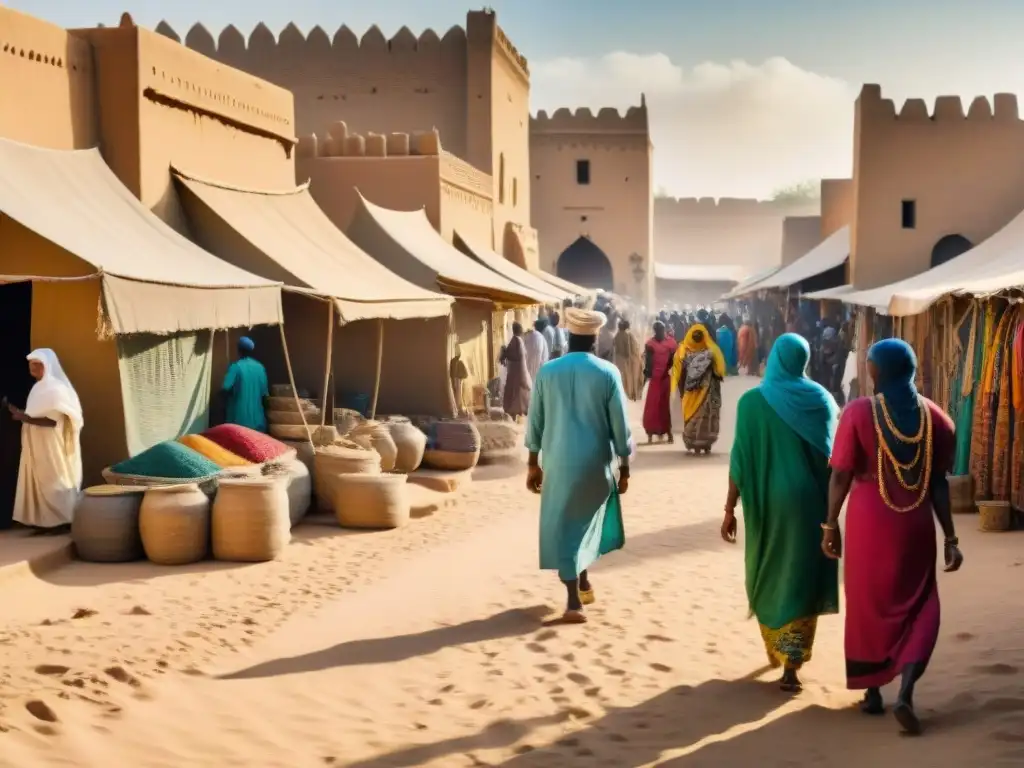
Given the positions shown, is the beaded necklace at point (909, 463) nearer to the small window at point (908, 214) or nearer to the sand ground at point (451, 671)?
the sand ground at point (451, 671)

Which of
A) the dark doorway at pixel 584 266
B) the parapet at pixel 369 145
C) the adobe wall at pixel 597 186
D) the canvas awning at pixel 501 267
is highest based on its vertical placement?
the adobe wall at pixel 597 186

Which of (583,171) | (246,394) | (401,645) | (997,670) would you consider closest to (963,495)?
(997,670)

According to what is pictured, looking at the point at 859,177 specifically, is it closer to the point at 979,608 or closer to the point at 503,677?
the point at 979,608

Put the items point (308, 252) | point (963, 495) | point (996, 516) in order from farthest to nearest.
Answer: point (308, 252), point (963, 495), point (996, 516)

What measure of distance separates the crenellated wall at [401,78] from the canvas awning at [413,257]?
8.46 meters

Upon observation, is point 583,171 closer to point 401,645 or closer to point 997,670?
point 401,645

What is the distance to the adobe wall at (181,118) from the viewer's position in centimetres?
938

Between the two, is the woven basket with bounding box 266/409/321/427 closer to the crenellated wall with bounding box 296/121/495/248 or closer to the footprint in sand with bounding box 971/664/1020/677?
the crenellated wall with bounding box 296/121/495/248

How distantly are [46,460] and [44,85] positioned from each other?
3.15 metres

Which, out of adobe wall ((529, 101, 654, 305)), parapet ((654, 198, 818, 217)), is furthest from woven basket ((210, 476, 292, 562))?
parapet ((654, 198, 818, 217))

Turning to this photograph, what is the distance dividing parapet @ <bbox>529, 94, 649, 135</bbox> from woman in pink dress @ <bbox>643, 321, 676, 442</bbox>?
2336 cm

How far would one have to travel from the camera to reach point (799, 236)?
3578cm

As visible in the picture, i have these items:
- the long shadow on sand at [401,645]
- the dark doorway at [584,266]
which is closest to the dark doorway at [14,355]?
the long shadow on sand at [401,645]

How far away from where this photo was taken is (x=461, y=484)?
1028cm
